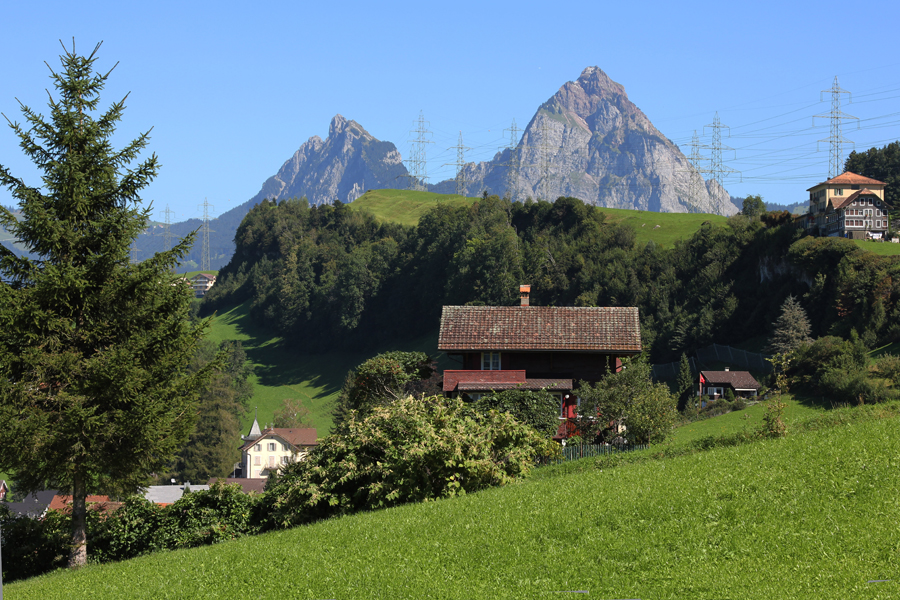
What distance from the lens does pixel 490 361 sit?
39.4m

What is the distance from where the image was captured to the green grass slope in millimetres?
9469

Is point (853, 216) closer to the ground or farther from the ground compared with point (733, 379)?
farther from the ground

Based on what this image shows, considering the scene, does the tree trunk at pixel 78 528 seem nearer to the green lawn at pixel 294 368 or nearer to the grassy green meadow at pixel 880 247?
the green lawn at pixel 294 368

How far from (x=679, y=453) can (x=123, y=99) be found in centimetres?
1545

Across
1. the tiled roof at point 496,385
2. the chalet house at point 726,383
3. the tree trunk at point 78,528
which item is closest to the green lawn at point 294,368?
the chalet house at point 726,383

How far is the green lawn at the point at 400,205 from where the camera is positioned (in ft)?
580

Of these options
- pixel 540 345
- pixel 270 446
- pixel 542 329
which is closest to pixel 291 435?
pixel 270 446

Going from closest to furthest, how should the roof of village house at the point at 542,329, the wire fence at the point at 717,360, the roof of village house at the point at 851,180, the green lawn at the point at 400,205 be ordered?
the roof of village house at the point at 542,329 < the wire fence at the point at 717,360 < the roof of village house at the point at 851,180 < the green lawn at the point at 400,205

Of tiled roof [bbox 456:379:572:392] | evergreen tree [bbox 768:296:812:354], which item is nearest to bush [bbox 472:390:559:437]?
tiled roof [bbox 456:379:572:392]

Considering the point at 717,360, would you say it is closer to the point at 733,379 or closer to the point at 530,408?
the point at 733,379

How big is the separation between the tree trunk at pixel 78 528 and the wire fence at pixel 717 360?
247ft

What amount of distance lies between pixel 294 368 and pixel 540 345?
293 ft

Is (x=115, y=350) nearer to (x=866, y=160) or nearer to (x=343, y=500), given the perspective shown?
(x=343, y=500)

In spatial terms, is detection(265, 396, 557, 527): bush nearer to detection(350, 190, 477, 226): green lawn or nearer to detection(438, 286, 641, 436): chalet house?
detection(438, 286, 641, 436): chalet house
